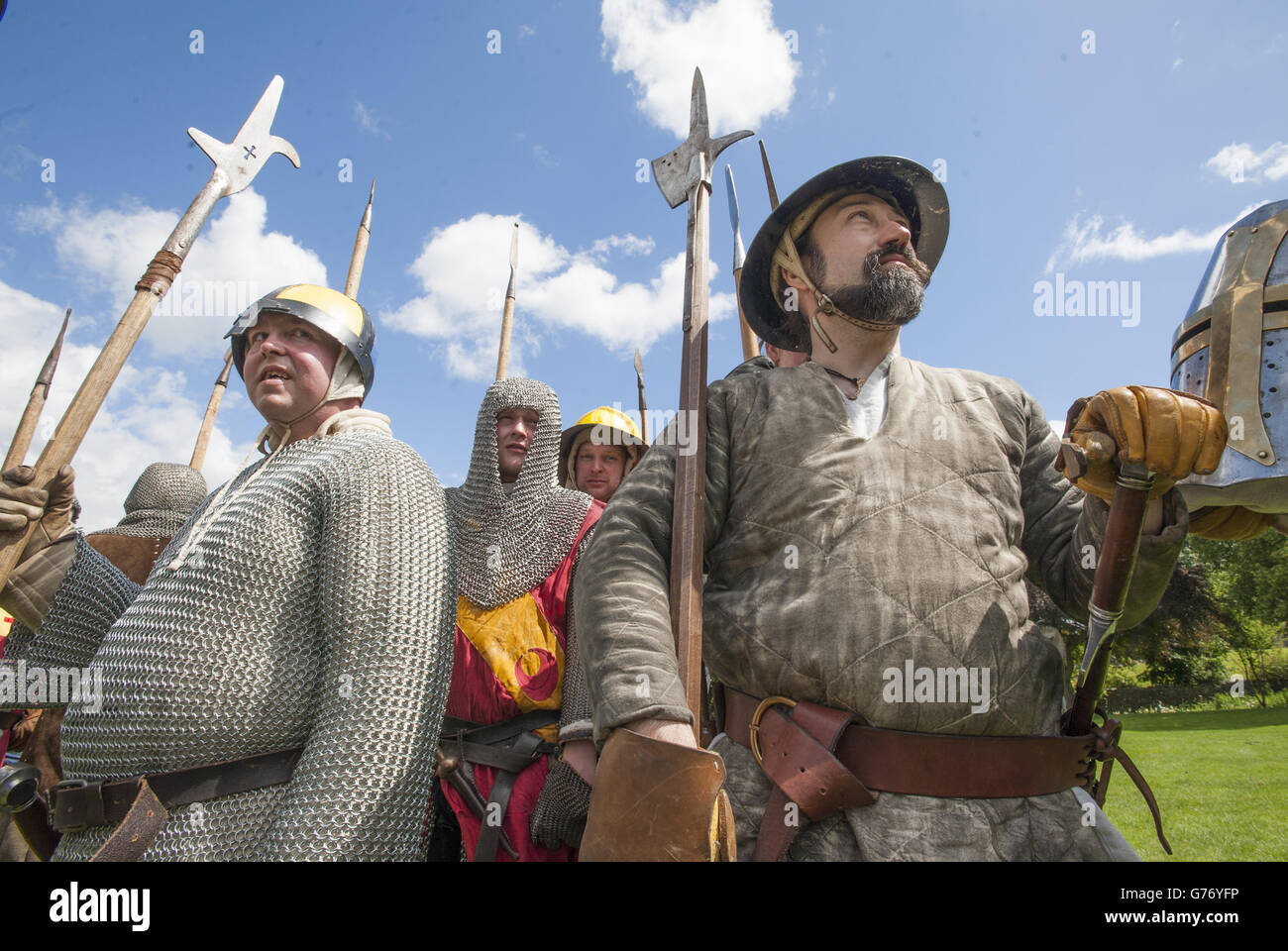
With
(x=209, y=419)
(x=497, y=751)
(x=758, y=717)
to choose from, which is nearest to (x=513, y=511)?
(x=497, y=751)

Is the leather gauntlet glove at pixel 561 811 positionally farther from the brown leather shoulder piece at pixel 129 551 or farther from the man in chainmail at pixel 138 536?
the brown leather shoulder piece at pixel 129 551

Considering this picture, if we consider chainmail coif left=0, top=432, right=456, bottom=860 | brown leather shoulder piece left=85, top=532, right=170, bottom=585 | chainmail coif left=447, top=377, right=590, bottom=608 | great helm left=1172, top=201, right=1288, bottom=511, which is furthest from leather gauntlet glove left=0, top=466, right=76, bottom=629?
great helm left=1172, top=201, right=1288, bottom=511

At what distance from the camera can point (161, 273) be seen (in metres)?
2.52

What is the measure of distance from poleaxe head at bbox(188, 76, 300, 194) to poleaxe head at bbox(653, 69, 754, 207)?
166 centimetres

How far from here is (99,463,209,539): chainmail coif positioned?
17.3 feet

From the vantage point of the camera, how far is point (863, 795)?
5.45 ft

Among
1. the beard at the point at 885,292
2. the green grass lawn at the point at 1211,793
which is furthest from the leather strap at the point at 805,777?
the green grass lawn at the point at 1211,793

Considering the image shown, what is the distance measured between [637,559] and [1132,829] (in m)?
9.09

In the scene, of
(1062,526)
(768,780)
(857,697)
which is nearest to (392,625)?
(768,780)

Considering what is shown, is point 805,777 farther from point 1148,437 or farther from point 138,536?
point 138,536

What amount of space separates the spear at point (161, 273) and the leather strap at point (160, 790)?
0.68m

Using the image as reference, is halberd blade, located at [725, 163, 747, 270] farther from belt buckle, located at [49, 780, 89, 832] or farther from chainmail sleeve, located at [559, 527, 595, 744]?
belt buckle, located at [49, 780, 89, 832]

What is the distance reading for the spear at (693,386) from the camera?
1827 mm

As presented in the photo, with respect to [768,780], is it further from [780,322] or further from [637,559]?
[780,322]
